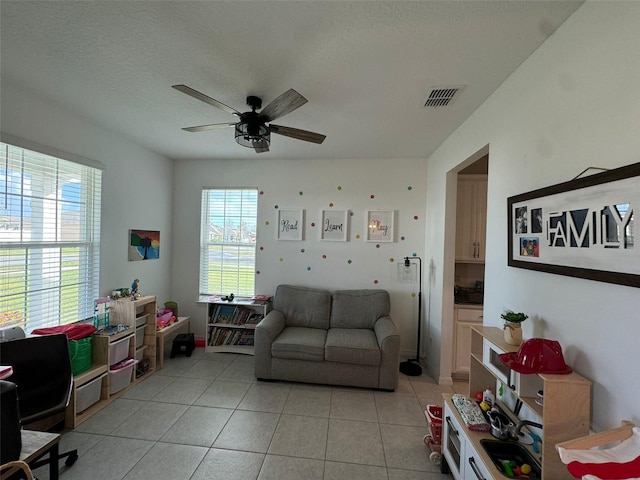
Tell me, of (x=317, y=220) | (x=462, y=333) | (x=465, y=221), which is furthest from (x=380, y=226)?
(x=462, y=333)

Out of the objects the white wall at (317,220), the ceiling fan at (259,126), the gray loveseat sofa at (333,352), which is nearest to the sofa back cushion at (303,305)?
the gray loveseat sofa at (333,352)

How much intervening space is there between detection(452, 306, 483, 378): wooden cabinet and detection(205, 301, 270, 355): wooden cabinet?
7.53 feet

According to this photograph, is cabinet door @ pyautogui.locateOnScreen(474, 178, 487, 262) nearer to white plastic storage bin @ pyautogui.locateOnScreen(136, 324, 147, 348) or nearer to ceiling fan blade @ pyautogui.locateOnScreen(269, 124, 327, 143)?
ceiling fan blade @ pyautogui.locateOnScreen(269, 124, 327, 143)

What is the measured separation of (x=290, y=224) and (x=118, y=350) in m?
2.31

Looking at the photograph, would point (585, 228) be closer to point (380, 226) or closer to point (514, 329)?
point (514, 329)

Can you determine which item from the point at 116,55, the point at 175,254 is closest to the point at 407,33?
the point at 116,55

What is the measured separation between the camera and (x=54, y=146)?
7.50ft

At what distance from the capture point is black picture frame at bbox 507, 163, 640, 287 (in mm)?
963

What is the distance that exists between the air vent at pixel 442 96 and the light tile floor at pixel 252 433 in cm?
265

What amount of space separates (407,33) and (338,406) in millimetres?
2888

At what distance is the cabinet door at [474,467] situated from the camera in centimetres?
126

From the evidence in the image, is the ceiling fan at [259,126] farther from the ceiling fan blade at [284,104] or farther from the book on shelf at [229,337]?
the book on shelf at [229,337]

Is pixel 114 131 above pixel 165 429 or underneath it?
above

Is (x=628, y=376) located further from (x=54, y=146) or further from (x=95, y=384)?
(x=54, y=146)
